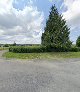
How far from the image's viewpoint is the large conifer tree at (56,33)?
39.2 meters

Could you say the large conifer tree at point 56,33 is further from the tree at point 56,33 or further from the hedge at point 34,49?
the hedge at point 34,49

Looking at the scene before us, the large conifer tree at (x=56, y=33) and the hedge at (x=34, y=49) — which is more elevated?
the large conifer tree at (x=56, y=33)

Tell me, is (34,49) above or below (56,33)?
below

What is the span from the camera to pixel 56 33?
3922 centimetres

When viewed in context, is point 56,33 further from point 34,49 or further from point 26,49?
point 26,49

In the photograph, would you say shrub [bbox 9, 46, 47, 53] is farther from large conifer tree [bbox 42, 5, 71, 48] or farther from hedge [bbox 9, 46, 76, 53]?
large conifer tree [bbox 42, 5, 71, 48]

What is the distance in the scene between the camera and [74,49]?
40.9 metres

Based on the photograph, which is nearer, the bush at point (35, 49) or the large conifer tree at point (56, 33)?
the bush at point (35, 49)

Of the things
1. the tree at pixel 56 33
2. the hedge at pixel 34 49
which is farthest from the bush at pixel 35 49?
the tree at pixel 56 33

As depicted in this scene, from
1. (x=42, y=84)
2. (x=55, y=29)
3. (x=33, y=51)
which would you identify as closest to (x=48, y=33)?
(x=55, y=29)

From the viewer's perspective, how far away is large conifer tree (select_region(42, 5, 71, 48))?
129 feet

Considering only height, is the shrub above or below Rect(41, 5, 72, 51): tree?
below

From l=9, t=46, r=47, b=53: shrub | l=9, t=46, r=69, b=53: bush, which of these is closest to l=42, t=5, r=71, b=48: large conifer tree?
l=9, t=46, r=69, b=53: bush

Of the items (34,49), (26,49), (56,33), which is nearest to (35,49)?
(34,49)
